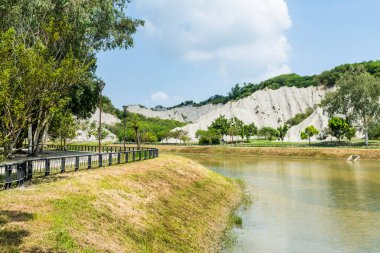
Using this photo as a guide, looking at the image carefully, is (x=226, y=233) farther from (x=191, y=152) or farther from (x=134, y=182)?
(x=191, y=152)

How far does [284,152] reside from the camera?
92625mm

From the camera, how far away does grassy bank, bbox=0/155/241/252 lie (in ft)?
44.0

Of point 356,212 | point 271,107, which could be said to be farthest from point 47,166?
point 271,107

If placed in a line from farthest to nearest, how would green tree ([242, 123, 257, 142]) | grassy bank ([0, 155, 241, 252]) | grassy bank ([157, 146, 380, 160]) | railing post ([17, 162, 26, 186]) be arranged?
green tree ([242, 123, 257, 142]) → grassy bank ([157, 146, 380, 160]) → railing post ([17, 162, 26, 186]) → grassy bank ([0, 155, 241, 252])

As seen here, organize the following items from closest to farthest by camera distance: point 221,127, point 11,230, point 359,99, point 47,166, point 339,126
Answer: point 11,230
point 47,166
point 359,99
point 339,126
point 221,127

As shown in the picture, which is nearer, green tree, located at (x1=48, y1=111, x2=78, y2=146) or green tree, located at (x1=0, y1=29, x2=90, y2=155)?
green tree, located at (x1=0, y1=29, x2=90, y2=155)

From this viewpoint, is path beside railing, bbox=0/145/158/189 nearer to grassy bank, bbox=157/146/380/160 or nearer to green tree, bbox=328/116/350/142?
grassy bank, bbox=157/146/380/160

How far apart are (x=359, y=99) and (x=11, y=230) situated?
105011 mm

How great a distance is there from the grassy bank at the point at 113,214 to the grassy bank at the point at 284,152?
197 feet

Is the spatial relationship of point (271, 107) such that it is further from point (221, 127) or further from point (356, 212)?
point (356, 212)

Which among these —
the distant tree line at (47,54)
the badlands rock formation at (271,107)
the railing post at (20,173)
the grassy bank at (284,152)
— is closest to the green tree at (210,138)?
the grassy bank at (284,152)

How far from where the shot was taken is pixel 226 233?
2205cm

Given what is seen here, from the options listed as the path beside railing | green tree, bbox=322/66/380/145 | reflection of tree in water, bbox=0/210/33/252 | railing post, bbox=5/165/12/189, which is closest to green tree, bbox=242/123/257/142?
green tree, bbox=322/66/380/145

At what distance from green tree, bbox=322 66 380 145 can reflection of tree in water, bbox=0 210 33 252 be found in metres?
98.7
